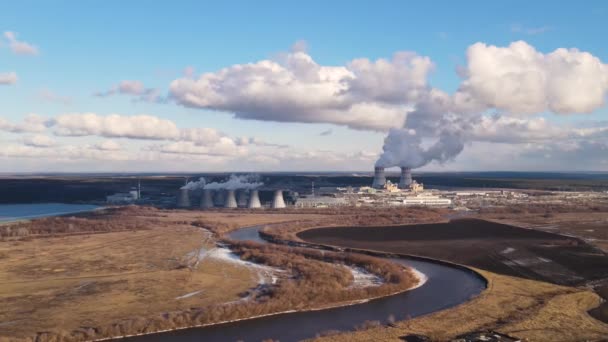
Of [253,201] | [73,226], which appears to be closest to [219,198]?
[253,201]

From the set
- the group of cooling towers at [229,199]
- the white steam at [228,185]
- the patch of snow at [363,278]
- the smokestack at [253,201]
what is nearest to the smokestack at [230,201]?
the group of cooling towers at [229,199]

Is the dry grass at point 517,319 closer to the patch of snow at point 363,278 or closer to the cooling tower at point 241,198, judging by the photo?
the patch of snow at point 363,278

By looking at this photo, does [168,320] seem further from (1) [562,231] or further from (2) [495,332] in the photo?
(1) [562,231]

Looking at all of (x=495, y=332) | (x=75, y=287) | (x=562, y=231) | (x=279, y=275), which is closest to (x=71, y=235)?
(x=75, y=287)

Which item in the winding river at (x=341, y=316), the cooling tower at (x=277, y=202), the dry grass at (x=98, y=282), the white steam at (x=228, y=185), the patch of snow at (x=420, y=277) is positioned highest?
the white steam at (x=228, y=185)

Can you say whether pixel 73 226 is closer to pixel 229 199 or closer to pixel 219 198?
pixel 229 199

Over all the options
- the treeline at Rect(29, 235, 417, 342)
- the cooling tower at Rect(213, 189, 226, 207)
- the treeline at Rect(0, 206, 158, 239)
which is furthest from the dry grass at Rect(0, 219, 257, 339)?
the cooling tower at Rect(213, 189, 226, 207)
